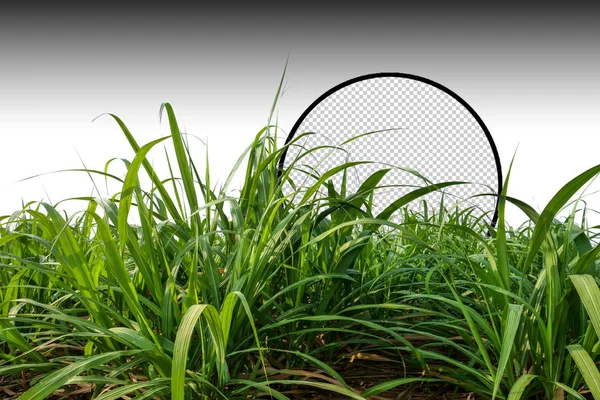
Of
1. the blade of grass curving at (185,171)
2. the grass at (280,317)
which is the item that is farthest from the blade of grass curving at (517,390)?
the blade of grass curving at (185,171)

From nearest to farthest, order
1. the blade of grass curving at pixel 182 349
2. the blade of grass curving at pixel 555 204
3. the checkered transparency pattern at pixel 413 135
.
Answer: the blade of grass curving at pixel 182 349, the blade of grass curving at pixel 555 204, the checkered transparency pattern at pixel 413 135

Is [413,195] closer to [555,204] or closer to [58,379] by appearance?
[555,204]

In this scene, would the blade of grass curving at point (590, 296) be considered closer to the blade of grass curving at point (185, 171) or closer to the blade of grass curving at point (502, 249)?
the blade of grass curving at point (502, 249)

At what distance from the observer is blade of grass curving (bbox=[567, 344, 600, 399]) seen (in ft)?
1.77

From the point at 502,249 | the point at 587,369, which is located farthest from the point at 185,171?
the point at 587,369

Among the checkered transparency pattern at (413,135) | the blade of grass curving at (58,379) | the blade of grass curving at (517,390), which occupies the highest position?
the checkered transparency pattern at (413,135)

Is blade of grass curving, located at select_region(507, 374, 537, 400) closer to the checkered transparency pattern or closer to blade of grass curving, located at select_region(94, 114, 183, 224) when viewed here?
blade of grass curving, located at select_region(94, 114, 183, 224)

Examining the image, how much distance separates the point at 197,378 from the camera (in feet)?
1.85

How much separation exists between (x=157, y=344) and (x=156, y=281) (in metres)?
0.09

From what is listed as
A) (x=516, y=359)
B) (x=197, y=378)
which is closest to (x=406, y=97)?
(x=516, y=359)

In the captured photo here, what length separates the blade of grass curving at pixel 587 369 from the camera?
1.77 feet

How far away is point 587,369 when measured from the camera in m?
0.55

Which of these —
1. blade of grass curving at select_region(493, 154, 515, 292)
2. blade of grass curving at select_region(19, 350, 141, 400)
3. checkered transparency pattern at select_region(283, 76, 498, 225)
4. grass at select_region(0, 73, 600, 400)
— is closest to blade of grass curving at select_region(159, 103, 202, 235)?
grass at select_region(0, 73, 600, 400)

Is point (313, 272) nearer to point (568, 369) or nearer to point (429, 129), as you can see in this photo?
point (568, 369)
